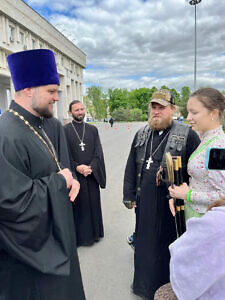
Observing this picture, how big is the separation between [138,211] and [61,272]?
1.19 meters

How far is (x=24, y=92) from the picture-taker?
74.4 inches

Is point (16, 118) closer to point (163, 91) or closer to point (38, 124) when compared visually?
point (38, 124)

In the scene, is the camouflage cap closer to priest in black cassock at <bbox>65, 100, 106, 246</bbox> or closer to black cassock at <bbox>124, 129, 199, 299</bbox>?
black cassock at <bbox>124, 129, 199, 299</bbox>

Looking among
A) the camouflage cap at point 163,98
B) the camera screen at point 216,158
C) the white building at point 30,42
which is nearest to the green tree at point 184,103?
the camouflage cap at point 163,98

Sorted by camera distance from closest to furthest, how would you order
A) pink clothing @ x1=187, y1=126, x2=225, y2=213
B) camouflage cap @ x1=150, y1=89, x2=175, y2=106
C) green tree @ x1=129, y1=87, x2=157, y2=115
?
pink clothing @ x1=187, y1=126, x2=225, y2=213 < camouflage cap @ x1=150, y1=89, x2=175, y2=106 < green tree @ x1=129, y1=87, x2=157, y2=115

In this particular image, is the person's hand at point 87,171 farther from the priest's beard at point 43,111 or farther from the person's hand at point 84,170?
the priest's beard at point 43,111

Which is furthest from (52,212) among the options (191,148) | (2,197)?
(191,148)

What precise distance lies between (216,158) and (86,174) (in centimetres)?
292

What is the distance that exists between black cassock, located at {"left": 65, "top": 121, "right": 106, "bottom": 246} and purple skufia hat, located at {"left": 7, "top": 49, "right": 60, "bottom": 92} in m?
1.98

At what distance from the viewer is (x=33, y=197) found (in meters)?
1.59

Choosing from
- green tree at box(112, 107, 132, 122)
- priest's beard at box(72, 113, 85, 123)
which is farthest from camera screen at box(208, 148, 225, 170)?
green tree at box(112, 107, 132, 122)

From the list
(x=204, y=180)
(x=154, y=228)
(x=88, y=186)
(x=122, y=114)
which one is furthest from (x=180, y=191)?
(x=122, y=114)

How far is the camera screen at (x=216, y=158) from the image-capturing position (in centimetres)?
102

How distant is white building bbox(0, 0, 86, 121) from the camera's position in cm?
2380
